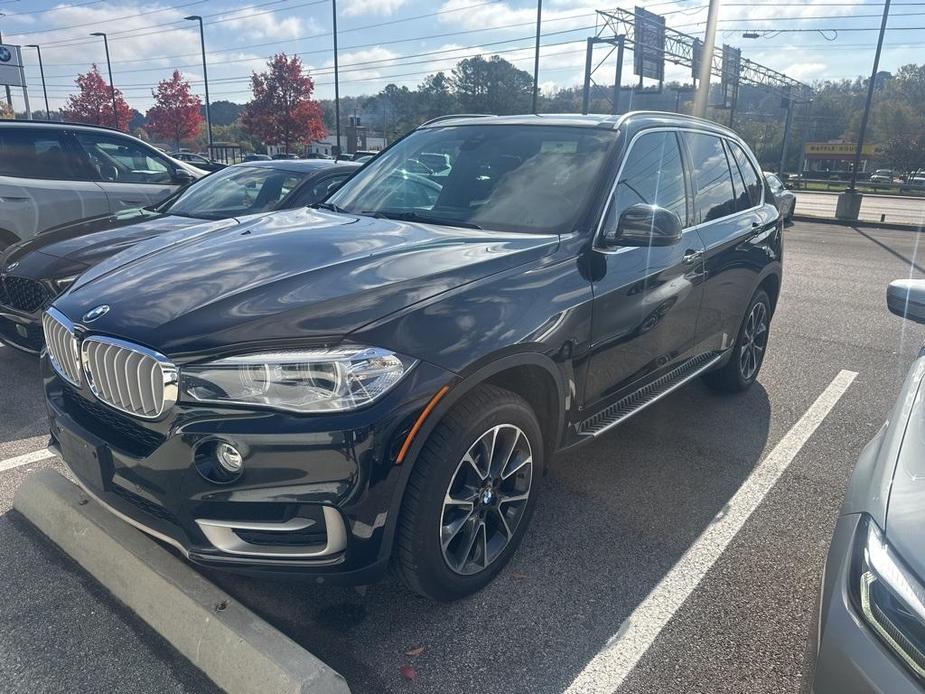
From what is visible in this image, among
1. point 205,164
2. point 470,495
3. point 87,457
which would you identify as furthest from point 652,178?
point 205,164

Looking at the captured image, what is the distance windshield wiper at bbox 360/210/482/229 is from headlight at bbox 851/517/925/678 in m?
2.09

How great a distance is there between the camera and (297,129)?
4734cm

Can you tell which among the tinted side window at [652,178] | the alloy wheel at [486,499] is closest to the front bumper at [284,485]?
the alloy wheel at [486,499]

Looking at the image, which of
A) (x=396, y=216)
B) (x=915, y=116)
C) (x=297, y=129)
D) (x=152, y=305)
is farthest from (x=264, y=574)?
(x=915, y=116)

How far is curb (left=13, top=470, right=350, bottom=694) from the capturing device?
2039mm

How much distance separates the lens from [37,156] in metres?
6.83

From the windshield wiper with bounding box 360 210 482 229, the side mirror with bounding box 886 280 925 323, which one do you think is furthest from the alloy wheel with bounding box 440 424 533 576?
the side mirror with bounding box 886 280 925 323

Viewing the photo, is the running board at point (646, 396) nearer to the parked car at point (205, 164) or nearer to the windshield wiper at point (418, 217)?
the windshield wiper at point (418, 217)

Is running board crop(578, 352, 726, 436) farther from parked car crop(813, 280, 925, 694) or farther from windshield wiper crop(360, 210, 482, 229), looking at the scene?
parked car crop(813, 280, 925, 694)

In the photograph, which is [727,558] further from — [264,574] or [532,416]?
[264,574]

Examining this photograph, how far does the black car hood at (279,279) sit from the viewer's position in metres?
2.18

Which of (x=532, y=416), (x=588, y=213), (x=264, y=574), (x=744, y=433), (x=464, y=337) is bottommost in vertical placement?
(x=744, y=433)

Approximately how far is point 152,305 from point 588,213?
1.86 meters

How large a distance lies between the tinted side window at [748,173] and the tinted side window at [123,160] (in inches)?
234
